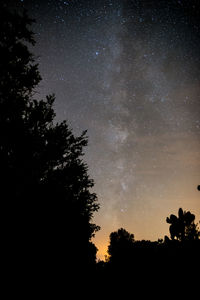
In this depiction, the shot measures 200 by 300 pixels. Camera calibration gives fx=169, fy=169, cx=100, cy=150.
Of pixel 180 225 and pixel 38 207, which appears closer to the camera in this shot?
pixel 180 225

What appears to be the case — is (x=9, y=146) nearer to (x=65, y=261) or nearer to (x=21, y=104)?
(x=21, y=104)

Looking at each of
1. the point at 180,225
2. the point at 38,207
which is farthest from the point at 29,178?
the point at 180,225

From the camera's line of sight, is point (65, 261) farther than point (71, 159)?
No

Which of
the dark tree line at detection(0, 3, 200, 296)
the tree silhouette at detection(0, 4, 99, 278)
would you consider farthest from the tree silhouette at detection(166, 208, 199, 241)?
the tree silhouette at detection(0, 4, 99, 278)

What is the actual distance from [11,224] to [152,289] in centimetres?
537

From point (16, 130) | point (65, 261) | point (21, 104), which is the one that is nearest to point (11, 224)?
point (65, 261)

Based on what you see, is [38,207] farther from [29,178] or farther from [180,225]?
[180,225]

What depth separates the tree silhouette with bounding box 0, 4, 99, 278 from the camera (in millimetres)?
6648

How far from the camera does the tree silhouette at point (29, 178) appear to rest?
6.65 metres

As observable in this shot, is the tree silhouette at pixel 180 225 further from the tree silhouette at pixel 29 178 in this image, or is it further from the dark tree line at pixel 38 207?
the tree silhouette at pixel 29 178

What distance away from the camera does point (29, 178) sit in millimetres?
8078

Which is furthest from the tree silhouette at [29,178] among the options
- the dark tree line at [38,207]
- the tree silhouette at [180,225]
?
the tree silhouette at [180,225]

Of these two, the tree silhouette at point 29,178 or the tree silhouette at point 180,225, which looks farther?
the tree silhouette at point 29,178

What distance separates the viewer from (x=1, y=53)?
725 centimetres
